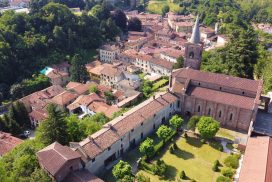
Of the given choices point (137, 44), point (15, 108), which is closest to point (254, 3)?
point (137, 44)

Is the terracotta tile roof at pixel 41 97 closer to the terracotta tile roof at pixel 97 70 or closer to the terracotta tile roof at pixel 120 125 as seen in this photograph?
the terracotta tile roof at pixel 97 70

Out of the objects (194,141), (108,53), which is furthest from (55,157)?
(108,53)

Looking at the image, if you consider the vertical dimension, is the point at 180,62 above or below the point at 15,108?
above

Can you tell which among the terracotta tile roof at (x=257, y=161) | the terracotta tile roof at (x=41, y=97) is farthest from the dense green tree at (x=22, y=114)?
the terracotta tile roof at (x=257, y=161)

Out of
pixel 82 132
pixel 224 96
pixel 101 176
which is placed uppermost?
pixel 224 96

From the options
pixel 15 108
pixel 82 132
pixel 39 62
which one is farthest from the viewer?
pixel 39 62

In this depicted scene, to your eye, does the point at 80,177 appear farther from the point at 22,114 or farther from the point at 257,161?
the point at 22,114

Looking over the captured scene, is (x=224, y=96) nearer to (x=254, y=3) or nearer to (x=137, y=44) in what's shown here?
(x=137, y=44)

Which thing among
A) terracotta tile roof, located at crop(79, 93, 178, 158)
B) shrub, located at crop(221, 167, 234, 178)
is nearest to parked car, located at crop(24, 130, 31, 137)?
terracotta tile roof, located at crop(79, 93, 178, 158)
